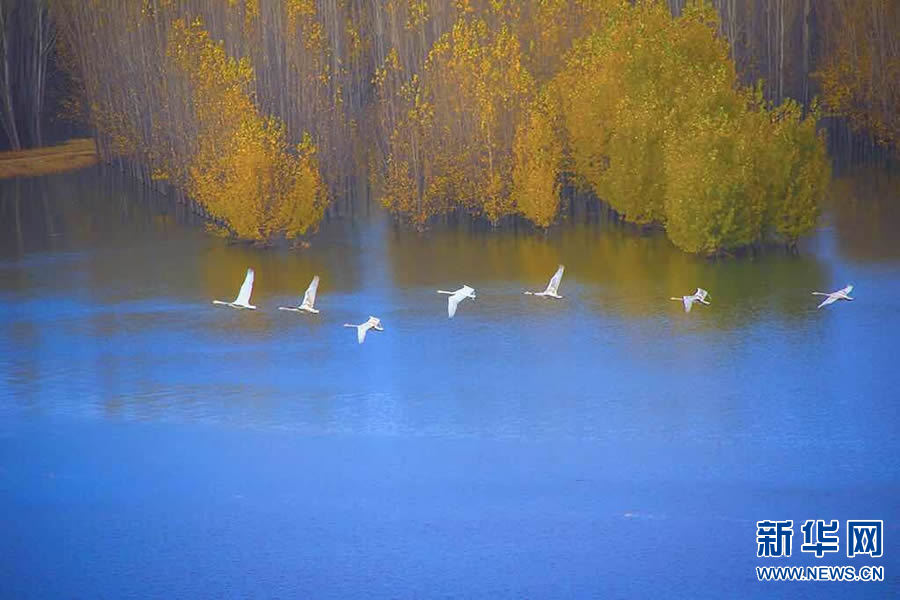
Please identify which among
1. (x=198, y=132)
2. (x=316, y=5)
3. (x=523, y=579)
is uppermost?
(x=316, y=5)

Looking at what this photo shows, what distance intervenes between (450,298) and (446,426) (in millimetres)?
5619

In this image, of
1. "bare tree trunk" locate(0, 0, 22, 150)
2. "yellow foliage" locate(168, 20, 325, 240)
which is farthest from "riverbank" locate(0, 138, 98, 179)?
"yellow foliage" locate(168, 20, 325, 240)

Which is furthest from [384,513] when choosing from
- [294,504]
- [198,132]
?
[198,132]

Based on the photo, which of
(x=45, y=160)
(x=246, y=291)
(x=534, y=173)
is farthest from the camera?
(x=45, y=160)

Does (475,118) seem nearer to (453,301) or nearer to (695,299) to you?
(453,301)

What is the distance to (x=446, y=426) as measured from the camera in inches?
661

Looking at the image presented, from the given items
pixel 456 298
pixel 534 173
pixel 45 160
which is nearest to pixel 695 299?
pixel 456 298

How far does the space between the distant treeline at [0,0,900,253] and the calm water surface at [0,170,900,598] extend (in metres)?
1.91

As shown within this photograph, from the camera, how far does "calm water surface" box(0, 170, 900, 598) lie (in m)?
12.8

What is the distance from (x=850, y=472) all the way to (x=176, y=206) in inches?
1044

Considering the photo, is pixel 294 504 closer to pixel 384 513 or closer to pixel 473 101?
pixel 384 513

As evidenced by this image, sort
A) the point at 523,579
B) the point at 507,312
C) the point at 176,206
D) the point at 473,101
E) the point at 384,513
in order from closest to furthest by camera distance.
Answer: the point at 523,579 < the point at 384,513 < the point at 507,312 < the point at 473,101 < the point at 176,206

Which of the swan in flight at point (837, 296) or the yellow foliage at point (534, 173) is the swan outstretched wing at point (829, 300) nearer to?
the swan in flight at point (837, 296)

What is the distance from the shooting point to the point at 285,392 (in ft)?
60.3
